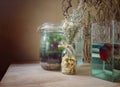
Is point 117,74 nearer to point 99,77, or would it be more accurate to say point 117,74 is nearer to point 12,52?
point 99,77

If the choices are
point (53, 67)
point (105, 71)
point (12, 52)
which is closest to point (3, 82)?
point (53, 67)

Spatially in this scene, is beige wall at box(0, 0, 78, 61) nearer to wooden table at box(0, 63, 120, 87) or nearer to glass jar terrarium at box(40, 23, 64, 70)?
glass jar terrarium at box(40, 23, 64, 70)

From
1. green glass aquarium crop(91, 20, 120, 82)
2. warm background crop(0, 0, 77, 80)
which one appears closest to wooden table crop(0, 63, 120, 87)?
green glass aquarium crop(91, 20, 120, 82)

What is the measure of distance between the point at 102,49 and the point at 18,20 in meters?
0.78

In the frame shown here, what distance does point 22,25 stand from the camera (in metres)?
1.44

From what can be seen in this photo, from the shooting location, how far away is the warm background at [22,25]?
142 cm

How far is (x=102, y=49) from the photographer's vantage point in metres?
0.90

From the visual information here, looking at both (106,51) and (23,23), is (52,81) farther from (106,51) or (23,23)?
(23,23)

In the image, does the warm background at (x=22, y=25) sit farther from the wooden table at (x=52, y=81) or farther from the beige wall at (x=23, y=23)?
the wooden table at (x=52, y=81)

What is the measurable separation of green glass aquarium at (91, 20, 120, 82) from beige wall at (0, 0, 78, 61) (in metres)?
0.60

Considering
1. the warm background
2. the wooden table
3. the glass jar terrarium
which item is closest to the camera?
the wooden table

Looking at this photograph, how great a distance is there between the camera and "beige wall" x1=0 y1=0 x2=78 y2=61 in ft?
4.66

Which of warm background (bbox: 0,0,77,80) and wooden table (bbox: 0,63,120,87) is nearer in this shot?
wooden table (bbox: 0,63,120,87)

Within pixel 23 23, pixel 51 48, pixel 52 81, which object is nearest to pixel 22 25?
pixel 23 23
